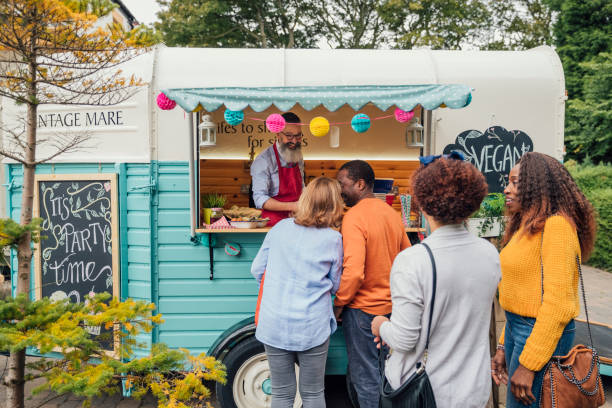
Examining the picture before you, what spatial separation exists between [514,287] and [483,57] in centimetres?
267

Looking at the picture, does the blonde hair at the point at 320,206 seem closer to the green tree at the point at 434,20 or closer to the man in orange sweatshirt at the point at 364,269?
the man in orange sweatshirt at the point at 364,269

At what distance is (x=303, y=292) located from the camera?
2.81 meters

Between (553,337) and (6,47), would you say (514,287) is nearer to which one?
(553,337)

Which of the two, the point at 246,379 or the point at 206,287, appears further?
the point at 206,287

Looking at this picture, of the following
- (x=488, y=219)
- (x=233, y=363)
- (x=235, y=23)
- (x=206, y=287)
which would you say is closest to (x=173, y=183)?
(x=206, y=287)

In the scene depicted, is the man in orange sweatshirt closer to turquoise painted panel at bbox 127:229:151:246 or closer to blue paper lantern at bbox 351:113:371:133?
blue paper lantern at bbox 351:113:371:133

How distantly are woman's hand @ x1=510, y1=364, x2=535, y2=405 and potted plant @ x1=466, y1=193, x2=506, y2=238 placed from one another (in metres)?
1.80

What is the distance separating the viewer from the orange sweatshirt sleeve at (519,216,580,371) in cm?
218

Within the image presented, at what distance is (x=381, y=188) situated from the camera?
4.23 m

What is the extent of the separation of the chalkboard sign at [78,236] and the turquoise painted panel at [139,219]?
0.45 feet

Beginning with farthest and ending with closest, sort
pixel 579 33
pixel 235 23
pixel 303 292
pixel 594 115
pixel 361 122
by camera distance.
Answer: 1. pixel 235 23
2. pixel 579 33
3. pixel 594 115
4. pixel 361 122
5. pixel 303 292

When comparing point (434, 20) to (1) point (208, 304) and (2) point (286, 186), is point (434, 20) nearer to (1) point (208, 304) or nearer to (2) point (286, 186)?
(2) point (286, 186)

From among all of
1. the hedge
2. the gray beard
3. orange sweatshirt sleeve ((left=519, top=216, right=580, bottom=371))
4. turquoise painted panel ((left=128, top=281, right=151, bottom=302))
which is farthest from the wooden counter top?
the hedge

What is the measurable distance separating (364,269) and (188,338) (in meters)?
1.81
